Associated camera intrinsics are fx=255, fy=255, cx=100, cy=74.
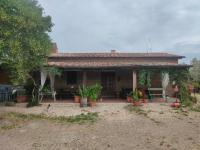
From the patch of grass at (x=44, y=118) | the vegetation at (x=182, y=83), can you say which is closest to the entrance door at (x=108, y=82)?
the vegetation at (x=182, y=83)

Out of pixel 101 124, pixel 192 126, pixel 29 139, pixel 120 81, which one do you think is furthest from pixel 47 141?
pixel 120 81

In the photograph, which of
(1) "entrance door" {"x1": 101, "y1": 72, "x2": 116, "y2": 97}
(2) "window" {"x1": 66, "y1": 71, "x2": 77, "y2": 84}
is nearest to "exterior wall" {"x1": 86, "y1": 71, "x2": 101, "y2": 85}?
(1) "entrance door" {"x1": 101, "y1": 72, "x2": 116, "y2": 97}

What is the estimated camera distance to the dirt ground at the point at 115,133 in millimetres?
8125

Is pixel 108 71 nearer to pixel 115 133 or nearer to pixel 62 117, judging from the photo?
pixel 62 117

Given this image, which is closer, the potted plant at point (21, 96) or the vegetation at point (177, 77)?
the vegetation at point (177, 77)

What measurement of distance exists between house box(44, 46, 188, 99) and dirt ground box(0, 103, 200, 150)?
5.81 meters

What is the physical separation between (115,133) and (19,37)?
274 inches

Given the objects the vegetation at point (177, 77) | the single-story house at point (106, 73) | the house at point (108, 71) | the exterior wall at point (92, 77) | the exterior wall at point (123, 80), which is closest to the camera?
the vegetation at point (177, 77)

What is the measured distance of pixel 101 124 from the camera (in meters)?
11.3

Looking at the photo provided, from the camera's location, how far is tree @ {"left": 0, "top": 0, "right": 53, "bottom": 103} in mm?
11773

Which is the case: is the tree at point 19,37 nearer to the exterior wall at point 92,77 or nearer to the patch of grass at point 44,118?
the patch of grass at point 44,118

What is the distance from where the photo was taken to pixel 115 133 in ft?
31.8

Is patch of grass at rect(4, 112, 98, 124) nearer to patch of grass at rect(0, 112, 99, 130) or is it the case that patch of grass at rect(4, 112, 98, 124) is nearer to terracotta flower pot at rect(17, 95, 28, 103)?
patch of grass at rect(0, 112, 99, 130)

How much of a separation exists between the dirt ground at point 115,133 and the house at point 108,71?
19.1 ft
